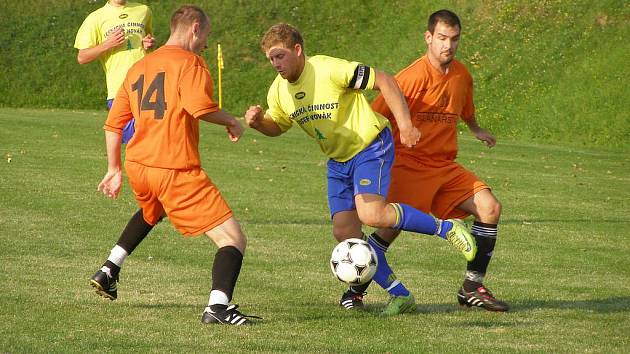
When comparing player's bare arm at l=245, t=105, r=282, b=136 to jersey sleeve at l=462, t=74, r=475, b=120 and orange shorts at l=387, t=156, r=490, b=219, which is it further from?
jersey sleeve at l=462, t=74, r=475, b=120

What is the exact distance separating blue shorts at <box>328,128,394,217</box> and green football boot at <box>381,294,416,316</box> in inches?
26.9

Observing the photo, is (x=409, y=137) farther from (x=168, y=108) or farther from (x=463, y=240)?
(x=168, y=108)

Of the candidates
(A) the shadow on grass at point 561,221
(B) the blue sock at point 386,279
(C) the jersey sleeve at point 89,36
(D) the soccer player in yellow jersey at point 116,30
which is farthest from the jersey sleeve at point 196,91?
(A) the shadow on grass at point 561,221

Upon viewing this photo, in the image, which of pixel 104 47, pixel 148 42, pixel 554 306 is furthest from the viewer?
pixel 104 47

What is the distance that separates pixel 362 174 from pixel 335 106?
1.58 feet

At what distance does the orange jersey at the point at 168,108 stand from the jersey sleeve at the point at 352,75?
2.94 feet

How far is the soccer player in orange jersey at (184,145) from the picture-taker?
704 centimetres

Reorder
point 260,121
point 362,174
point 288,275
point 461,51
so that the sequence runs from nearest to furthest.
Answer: point 362,174
point 260,121
point 288,275
point 461,51

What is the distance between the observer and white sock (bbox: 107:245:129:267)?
7.67m

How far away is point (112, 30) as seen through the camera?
464 inches

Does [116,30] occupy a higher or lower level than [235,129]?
higher

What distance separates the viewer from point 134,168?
7289 mm

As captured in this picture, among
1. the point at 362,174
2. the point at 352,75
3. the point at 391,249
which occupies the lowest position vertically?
the point at 391,249

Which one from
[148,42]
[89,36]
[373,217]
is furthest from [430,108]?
[89,36]
